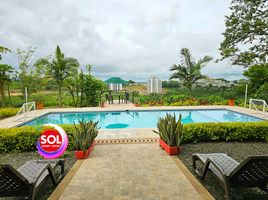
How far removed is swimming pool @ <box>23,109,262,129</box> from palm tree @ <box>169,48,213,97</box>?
13.3ft

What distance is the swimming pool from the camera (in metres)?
11.1

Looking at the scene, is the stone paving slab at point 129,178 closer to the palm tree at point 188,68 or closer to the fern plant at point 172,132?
the fern plant at point 172,132

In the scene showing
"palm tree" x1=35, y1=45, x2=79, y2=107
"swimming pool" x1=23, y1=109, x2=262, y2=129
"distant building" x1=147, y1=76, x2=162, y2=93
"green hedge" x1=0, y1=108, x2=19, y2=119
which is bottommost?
"swimming pool" x1=23, y1=109, x2=262, y2=129

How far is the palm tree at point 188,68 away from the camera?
55.4ft

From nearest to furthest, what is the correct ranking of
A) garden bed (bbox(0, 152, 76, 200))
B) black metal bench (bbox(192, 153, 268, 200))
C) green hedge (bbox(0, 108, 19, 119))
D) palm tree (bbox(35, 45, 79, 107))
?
black metal bench (bbox(192, 153, 268, 200)) < garden bed (bbox(0, 152, 76, 200)) < green hedge (bbox(0, 108, 19, 119)) < palm tree (bbox(35, 45, 79, 107))

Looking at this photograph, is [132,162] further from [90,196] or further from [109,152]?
[90,196]

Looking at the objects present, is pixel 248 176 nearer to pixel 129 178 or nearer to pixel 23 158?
pixel 129 178

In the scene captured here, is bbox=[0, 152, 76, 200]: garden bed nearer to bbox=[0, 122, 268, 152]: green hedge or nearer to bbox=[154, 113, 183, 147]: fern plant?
bbox=[0, 122, 268, 152]: green hedge

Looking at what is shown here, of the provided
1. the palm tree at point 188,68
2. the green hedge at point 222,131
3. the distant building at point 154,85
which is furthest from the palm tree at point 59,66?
the green hedge at point 222,131

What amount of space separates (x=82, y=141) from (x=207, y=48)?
19.4 metres

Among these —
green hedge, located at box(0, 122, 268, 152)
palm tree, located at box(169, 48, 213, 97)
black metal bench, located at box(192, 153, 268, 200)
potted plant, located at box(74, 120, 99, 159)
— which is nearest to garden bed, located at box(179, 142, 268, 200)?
green hedge, located at box(0, 122, 268, 152)

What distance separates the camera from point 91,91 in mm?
15719

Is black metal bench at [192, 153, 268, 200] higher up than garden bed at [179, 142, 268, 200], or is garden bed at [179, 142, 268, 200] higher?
black metal bench at [192, 153, 268, 200]

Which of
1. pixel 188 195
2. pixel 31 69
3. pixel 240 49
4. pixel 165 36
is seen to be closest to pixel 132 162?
pixel 188 195
